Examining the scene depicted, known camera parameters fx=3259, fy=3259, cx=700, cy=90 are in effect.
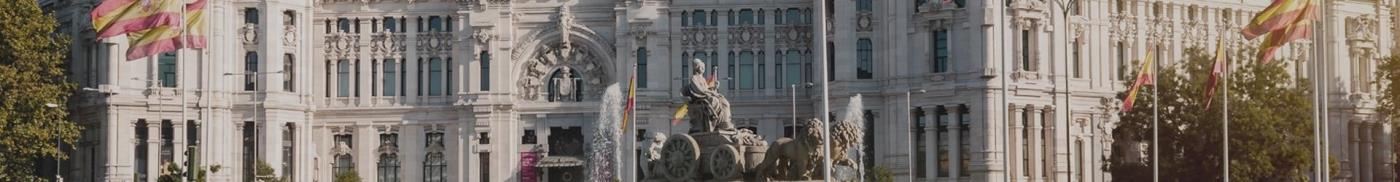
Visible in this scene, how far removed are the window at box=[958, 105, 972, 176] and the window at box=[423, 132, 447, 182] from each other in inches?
839

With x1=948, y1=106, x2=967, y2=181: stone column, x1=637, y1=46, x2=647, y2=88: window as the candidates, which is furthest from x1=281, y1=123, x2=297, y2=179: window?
x1=948, y1=106, x2=967, y2=181: stone column

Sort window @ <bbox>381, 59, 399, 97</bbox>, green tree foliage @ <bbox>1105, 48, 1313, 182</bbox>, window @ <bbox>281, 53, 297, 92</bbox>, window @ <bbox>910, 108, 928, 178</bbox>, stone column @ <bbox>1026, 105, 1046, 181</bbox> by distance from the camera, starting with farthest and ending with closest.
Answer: window @ <bbox>381, 59, 399, 97</bbox>, window @ <bbox>281, 53, 297, 92</bbox>, window @ <bbox>910, 108, 928, 178</bbox>, stone column @ <bbox>1026, 105, 1046, 181</bbox>, green tree foliage @ <bbox>1105, 48, 1313, 182</bbox>

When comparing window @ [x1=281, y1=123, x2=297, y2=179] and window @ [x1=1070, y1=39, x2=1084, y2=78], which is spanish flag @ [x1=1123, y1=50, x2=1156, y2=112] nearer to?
window @ [x1=1070, y1=39, x2=1084, y2=78]

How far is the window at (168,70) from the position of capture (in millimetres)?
120500

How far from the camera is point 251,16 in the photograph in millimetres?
121125

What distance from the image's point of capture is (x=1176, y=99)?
109 metres

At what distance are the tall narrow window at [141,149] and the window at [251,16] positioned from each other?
18.0ft

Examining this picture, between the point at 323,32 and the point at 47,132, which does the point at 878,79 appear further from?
the point at 47,132

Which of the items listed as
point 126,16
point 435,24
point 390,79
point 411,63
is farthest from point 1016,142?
point 126,16

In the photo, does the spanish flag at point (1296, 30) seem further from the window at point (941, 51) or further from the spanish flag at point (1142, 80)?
the window at point (941, 51)

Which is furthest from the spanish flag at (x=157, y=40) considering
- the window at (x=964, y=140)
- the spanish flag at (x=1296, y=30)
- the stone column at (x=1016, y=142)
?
the stone column at (x=1016, y=142)

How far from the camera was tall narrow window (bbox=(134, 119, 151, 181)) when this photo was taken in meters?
120

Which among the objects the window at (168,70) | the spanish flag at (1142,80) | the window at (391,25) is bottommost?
the spanish flag at (1142,80)

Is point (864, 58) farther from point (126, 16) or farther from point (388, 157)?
point (126, 16)
